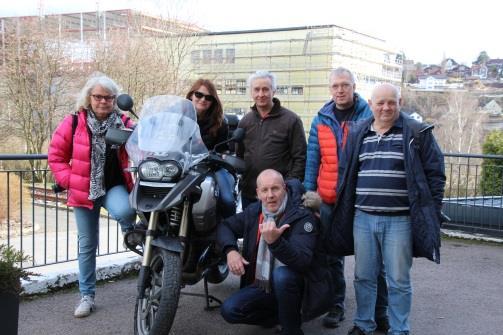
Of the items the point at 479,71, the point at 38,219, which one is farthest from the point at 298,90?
the point at 38,219

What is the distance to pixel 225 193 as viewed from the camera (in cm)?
393

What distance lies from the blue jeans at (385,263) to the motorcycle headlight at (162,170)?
1256 mm

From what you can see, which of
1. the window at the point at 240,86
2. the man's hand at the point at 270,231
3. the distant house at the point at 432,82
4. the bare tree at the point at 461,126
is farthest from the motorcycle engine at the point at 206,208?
the distant house at the point at 432,82

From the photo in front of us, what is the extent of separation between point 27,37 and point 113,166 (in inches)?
1083

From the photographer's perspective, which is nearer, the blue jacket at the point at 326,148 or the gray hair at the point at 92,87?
the blue jacket at the point at 326,148

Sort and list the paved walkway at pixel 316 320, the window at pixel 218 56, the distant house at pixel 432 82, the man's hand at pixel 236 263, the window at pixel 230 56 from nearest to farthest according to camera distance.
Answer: the man's hand at pixel 236 263 < the paved walkway at pixel 316 320 < the window at pixel 218 56 < the window at pixel 230 56 < the distant house at pixel 432 82

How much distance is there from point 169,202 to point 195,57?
112 feet

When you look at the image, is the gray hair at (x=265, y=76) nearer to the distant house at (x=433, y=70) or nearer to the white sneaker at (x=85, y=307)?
the white sneaker at (x=85, y=307)

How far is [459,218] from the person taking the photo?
7555mm

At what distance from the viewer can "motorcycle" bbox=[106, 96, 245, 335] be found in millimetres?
3277

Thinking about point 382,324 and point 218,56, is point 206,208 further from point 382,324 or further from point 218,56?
point 218,56

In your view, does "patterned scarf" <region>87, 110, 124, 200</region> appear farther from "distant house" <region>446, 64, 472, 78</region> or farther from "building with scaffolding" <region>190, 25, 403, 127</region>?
"distant house" <region>446, 64, 472, 78</region>

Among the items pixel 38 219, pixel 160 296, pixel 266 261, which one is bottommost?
pixel 38 219

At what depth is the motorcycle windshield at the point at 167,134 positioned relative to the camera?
3.45 metres
